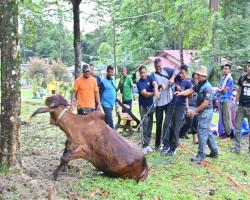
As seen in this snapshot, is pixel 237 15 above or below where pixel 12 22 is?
above

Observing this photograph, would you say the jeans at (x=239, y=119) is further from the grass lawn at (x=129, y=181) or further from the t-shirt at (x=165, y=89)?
the t-shirt at (x=165, y=89)

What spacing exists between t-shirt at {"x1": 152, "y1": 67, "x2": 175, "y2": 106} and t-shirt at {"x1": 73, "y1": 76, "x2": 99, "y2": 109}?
1.37m

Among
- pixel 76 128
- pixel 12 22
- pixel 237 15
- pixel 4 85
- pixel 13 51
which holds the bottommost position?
pixel 76 128

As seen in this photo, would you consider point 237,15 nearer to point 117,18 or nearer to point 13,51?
point 13,51

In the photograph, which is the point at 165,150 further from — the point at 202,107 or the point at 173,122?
the point at 202,107

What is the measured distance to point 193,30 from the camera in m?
13.6

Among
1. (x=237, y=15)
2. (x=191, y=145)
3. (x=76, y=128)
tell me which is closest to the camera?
(x=76, y=128)

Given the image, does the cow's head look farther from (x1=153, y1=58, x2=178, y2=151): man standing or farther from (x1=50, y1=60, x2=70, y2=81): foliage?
(x1=50, y1=60, x2=70, y2=81): foliage

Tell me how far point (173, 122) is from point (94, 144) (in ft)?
8.67

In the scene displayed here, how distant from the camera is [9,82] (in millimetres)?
6133

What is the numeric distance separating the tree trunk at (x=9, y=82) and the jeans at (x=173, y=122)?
3573mm

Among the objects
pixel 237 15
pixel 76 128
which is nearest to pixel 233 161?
pixel 76 128

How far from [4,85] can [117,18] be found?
120ft

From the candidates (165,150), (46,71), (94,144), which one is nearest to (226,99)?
(165,150)
